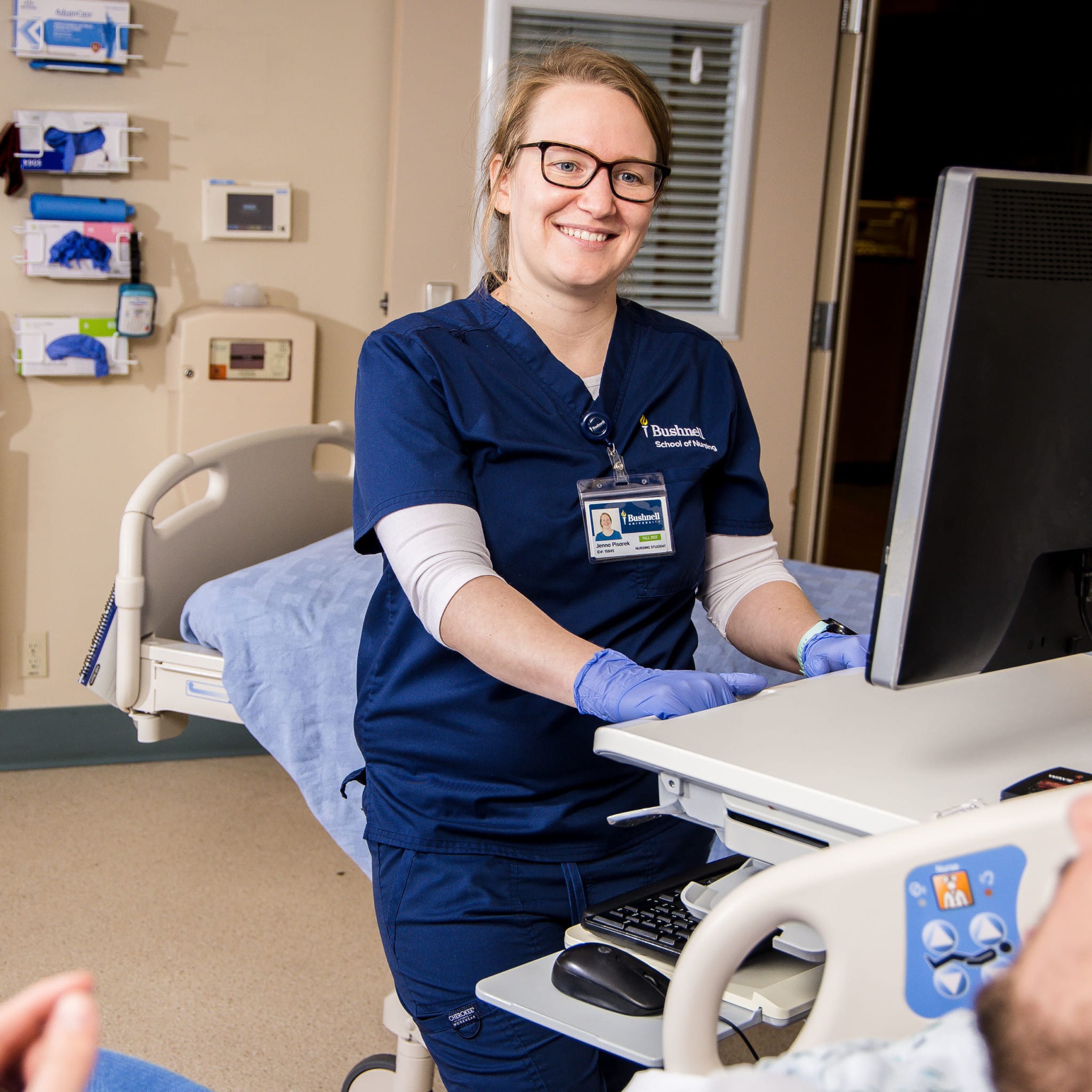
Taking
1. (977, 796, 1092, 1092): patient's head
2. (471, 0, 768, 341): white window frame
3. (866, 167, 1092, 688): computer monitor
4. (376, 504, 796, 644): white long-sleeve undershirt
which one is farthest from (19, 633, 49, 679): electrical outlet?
(977, 796, 1092, 1092): patient's head

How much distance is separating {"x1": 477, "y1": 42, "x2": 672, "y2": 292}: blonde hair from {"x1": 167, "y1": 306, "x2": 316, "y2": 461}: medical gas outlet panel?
→ 1.67 m

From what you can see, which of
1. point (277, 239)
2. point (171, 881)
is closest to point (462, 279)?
point (277, 239)

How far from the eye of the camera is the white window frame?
303 centimetres

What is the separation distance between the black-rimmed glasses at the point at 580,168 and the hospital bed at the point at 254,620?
1106mm

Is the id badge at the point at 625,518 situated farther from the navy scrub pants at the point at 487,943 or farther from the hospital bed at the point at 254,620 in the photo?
the hospital bed at the point at 254,620

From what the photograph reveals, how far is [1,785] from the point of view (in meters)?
3.12

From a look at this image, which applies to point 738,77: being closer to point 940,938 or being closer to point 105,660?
point 105,660

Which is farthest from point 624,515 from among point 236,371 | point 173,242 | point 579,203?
point 173,242

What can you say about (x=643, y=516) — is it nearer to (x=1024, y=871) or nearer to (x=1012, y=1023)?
(x=1024, y=871)

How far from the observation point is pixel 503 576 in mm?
1278

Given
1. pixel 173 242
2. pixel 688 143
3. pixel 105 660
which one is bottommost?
pixel 105 660

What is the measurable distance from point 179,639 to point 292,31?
1.60 metres

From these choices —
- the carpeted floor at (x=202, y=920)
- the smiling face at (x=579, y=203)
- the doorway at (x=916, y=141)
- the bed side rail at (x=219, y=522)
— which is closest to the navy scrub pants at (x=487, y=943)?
the smiling face at (x=579, y=203)

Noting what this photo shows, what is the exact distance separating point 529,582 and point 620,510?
0.40 ft
